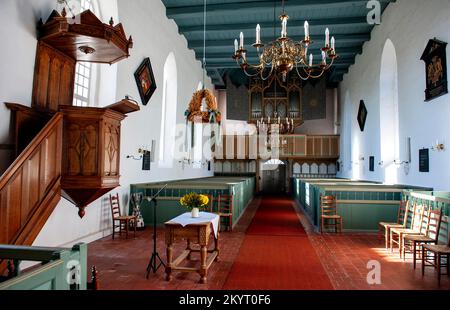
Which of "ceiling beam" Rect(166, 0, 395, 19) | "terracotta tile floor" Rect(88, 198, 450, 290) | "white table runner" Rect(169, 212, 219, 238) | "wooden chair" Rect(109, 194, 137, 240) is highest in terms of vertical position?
"ceiling beam" Rect(166, 0, 395, 19)

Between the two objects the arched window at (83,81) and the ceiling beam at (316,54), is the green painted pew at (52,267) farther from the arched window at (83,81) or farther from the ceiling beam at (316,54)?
the ceiling beam at (316,54)

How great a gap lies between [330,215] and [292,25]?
6303 mm

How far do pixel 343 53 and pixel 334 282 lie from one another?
37.6 ft

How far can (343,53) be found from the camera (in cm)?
1354

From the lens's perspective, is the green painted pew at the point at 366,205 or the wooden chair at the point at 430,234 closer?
the wooden chair at the point at 430,234

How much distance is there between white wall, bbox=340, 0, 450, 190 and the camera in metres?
6.45

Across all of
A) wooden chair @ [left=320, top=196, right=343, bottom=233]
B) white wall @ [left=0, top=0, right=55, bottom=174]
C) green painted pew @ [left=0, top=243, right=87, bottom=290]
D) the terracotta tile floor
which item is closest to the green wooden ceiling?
wooden chair @ [left=320, top=196, right=343, bottom=233]

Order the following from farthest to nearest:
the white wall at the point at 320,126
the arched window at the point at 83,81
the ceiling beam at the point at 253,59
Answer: the white wall at the point at 320,126 → the ceiling beam at the point at 253,59 → the arched window at the point at 83,81

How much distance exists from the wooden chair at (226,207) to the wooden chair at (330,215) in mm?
1946

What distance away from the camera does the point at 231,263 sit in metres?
4.95

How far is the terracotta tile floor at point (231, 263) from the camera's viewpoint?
403 cm

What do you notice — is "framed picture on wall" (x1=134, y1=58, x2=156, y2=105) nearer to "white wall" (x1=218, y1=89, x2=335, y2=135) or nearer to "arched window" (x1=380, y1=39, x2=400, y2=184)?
"arched window" (x1=380, y1=39, x2=400, y2=184)

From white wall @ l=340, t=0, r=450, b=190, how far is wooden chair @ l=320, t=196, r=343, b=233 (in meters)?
1.92

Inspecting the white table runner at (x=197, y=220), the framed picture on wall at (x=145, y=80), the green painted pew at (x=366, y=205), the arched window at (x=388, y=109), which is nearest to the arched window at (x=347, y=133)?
the arched window at (x=388, y=109)
